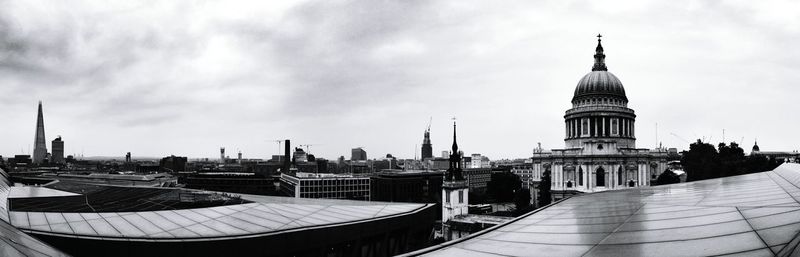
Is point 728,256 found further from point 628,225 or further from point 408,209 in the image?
point 408,209

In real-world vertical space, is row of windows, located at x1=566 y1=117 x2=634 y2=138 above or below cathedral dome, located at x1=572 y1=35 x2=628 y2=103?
below

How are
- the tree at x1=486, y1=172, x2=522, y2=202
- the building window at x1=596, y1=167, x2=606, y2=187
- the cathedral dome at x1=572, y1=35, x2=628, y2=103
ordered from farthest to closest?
the tree at x1=486, y1=172, x2=522, y2=202 < the cathedral dome at x1=572, y1=35, x2=628, y2=103 < the building window at x1=596, y1=167, x2=606, y2=187

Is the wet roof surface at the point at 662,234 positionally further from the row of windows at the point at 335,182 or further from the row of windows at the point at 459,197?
the row of windows at the point at 335,182

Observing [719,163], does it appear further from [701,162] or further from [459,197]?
[459,197]

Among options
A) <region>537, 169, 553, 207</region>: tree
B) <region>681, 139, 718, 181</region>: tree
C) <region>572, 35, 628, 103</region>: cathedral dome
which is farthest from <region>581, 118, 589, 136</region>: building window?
<region>681, 139, 718, 181</region>: tree

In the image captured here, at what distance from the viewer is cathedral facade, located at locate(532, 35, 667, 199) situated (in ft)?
295

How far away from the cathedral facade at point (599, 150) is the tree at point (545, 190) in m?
1.78

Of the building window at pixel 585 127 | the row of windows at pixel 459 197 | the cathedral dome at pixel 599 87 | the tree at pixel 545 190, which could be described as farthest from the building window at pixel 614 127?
the row of windows at pixel 459 197

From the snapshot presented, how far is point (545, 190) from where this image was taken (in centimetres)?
9606

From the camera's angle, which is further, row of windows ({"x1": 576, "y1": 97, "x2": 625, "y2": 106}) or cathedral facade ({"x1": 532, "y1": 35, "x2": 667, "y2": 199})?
row of windows ({"x1": 576, "y1": 97, "x2": 625, "y2": 106})

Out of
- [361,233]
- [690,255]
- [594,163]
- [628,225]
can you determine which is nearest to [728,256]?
[690,255]

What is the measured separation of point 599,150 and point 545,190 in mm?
13514

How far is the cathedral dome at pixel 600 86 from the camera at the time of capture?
327ft

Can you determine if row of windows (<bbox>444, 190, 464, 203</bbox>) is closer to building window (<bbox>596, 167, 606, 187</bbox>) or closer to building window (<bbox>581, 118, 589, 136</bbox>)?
building window (<bbox>596, 167, 606, 187</bbox>)
